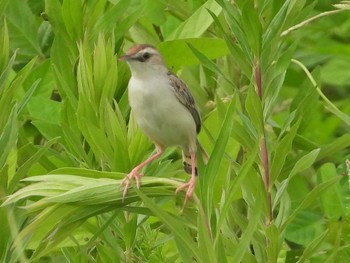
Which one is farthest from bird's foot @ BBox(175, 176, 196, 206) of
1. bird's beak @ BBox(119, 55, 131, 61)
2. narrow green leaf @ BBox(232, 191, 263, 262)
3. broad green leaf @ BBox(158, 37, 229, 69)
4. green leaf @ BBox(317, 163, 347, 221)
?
green leaf @ BBox(317, 163, 347, 221)

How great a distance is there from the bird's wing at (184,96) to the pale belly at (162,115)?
17mm

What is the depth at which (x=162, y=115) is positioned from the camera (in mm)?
4141

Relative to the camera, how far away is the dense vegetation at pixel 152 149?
3227 mm

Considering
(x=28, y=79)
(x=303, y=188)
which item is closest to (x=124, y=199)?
(x=28, y=79)

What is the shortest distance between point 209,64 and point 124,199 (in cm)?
65

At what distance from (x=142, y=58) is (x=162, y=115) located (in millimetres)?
203

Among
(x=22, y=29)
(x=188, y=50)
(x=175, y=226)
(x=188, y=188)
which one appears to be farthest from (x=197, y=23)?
(x=175, y=226)

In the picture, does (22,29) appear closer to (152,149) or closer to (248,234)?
(152,149)

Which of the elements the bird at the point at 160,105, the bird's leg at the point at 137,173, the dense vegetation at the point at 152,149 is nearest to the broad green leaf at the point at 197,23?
the dense vegetation at the point at 152,149

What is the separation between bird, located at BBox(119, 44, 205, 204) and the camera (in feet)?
13.1

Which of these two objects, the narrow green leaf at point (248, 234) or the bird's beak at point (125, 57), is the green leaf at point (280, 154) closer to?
the narrow green leaf at point (248, 234)

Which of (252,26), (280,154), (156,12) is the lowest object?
(156,12)

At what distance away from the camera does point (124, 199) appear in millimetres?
3209

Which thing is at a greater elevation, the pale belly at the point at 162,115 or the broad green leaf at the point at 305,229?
the pale belly at the point at 162,115
